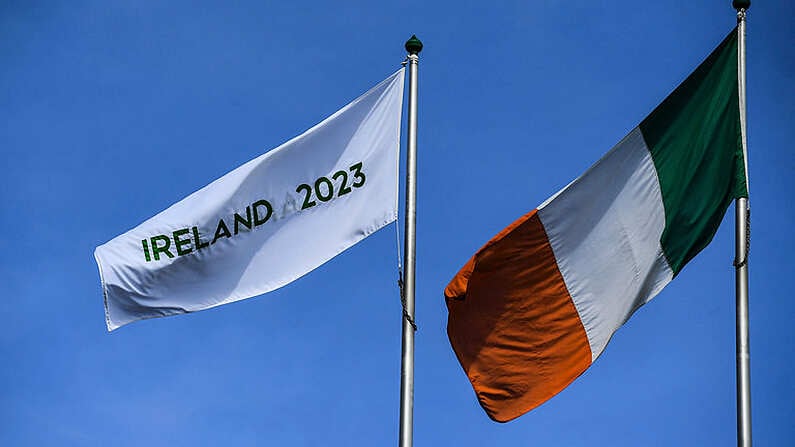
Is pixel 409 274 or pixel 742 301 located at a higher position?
pixel 409 274

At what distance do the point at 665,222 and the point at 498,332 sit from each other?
2792 mm

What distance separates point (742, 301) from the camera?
18281mm

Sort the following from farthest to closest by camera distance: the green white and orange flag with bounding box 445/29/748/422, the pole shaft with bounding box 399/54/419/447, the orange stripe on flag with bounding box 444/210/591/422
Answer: the orange stripe on flag with bounding box 444/210/591/422 → the green white and orange flag with bounding box 445/29/748/422 → the pole shaft with bounding box 399/54/419/447

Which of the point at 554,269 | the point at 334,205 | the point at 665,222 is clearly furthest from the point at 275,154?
the point at 665,222

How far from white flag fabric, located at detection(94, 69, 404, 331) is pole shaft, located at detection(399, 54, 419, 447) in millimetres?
372

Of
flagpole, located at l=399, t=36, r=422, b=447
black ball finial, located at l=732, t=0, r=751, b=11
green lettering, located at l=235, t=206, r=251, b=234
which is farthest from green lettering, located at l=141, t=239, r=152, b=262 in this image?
black ball finial, located at l=732, t=0, r=751, b=11

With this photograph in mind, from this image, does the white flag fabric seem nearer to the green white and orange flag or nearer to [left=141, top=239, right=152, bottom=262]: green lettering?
[left=141, top=239, right=152, bottom=262]: green lettering

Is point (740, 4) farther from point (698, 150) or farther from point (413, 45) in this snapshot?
point (413, 45)

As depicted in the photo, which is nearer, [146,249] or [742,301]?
[742,301]

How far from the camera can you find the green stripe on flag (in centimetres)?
1952

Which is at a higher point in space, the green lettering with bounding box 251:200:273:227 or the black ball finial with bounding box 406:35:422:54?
the black ball finial with bounding box 406:35:422:54

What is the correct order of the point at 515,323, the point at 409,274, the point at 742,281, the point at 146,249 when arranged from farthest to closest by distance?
the point at 146,249, the point at 515,323, the point at 409,274, the point at 742,281

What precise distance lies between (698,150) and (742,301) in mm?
2631

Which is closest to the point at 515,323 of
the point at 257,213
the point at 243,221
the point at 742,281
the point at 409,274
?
the point at 409,274
